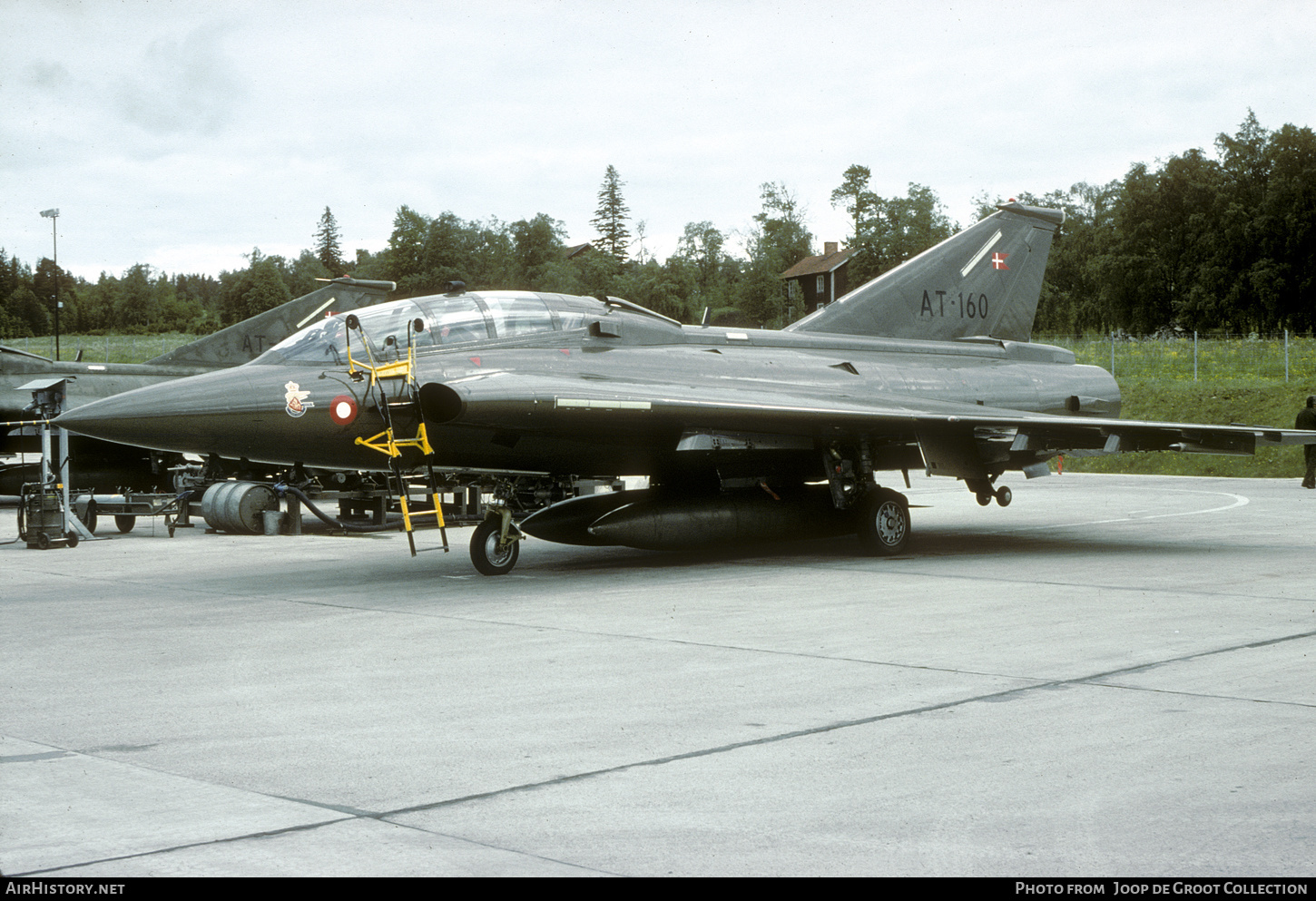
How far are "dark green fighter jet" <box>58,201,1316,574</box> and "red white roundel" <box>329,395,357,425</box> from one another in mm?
15

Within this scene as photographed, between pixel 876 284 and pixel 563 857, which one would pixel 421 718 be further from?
pixel 876 284

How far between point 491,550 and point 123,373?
1371cm

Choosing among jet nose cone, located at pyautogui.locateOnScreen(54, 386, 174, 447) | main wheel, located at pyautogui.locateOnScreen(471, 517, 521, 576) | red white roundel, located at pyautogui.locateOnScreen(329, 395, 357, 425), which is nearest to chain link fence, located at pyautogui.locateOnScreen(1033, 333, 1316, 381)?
main wheel, located at pyautogui.locateOnScreen(471, 517, 521, 576)

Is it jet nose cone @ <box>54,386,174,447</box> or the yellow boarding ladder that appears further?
the yellow boarding ladder

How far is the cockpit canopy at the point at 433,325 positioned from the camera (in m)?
10.4

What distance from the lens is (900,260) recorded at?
85250mm

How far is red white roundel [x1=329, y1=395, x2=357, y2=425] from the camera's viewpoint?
32.6ft

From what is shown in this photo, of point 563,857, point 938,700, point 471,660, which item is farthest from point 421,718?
point 938,700

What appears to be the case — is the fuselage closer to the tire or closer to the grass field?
the tire

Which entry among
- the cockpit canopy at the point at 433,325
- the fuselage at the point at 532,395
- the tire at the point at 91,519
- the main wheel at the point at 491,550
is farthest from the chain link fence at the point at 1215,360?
the main wheel at the point at 491,550

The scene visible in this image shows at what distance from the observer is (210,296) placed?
164m

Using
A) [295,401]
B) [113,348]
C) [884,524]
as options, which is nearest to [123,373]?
[295,401]

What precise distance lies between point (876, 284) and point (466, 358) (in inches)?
260

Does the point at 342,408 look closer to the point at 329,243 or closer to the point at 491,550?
the point at 491,550
